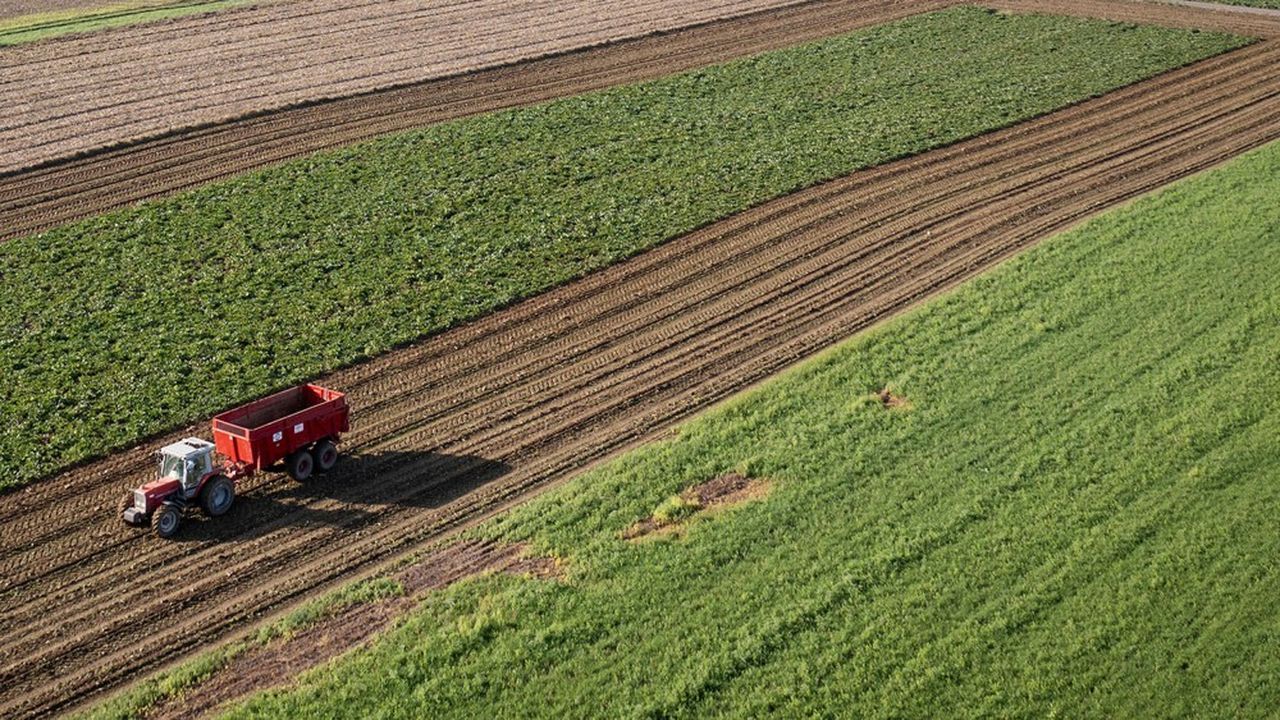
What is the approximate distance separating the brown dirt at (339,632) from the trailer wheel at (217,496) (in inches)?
161

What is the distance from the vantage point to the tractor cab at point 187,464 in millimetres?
24797

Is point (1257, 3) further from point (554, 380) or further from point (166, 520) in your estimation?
point (166, 520)

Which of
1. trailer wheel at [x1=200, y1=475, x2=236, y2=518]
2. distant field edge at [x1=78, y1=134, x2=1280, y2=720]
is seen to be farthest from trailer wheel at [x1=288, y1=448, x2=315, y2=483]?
distant field edge at [x1=78, y1=134, x2=1280, y2=720]

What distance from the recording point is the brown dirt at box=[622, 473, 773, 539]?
24.9 m

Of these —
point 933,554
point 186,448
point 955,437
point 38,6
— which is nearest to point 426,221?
point 186,448

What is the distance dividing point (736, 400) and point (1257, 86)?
104ft

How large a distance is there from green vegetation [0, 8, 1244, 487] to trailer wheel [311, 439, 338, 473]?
385 cm

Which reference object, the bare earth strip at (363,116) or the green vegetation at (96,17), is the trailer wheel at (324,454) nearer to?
the bare earth strip at (363,116)

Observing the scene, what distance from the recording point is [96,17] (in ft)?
205

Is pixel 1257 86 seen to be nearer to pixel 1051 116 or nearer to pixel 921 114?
pixel 1051 116

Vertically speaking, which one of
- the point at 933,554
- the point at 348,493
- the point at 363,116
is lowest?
the point at 933,554

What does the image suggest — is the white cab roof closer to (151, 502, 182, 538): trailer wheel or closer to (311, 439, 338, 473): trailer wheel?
(151, 502, 182, 538): trailer wheel

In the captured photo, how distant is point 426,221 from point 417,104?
11.8m

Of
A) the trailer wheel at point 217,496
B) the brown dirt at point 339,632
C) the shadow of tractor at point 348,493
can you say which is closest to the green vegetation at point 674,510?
the brown dirt at point 339,632
